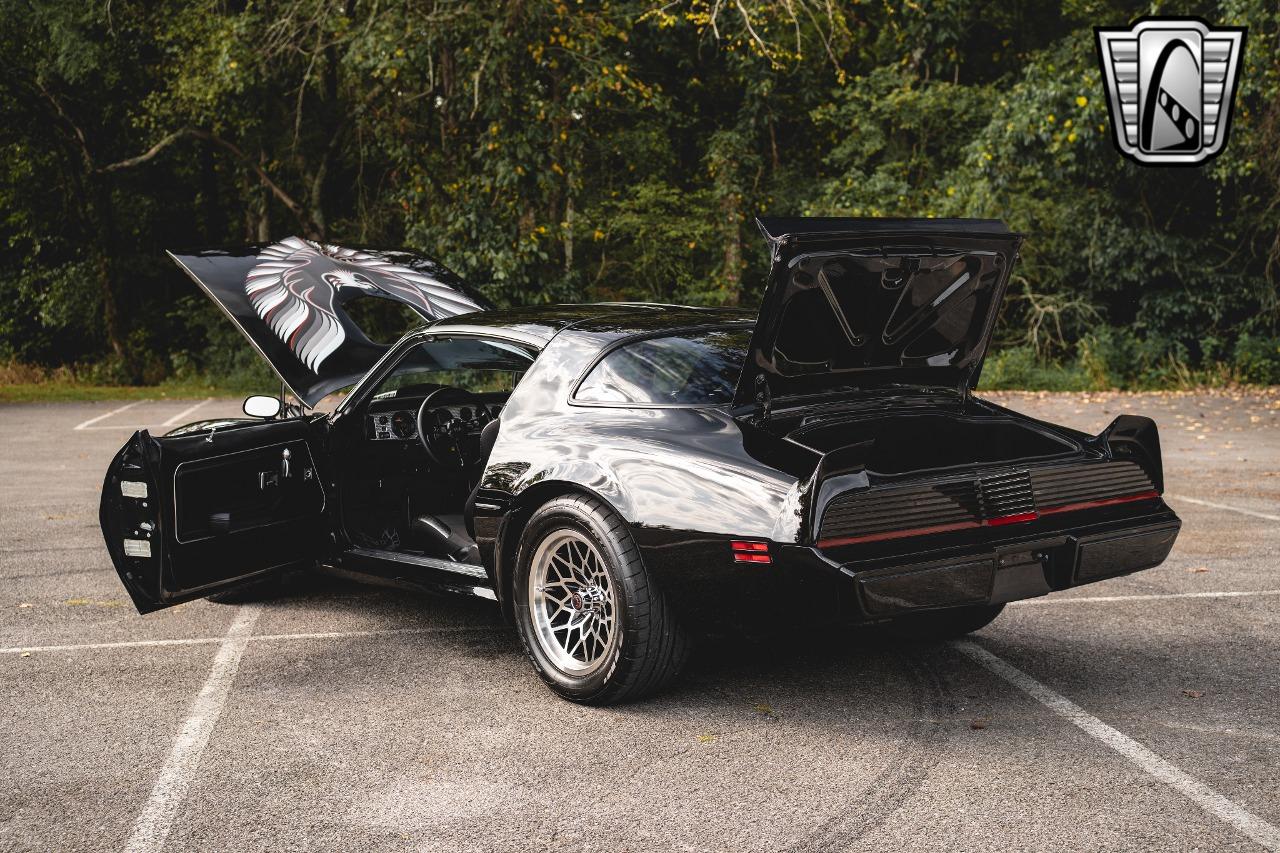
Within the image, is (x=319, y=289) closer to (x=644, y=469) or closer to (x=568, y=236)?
(x=644, y=469)

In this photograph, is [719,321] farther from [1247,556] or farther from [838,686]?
[1247,556]

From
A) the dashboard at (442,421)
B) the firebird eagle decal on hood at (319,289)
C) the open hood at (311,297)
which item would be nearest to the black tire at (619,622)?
the dashboard at (442,421)

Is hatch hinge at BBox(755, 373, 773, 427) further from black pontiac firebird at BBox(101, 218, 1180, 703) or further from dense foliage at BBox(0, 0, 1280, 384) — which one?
dense foliage at BBox(0, 0, 1280, 384)

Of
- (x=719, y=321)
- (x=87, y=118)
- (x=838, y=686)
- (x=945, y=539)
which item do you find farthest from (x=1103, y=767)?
(x=87, y=118)

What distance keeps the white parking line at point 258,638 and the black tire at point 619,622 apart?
1.15 meters

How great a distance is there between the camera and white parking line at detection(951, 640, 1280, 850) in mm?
3436

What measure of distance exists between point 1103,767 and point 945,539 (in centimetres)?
83

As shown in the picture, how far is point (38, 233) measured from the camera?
2814cm

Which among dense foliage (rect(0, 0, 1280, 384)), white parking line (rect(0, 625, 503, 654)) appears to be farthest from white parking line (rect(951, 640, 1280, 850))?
dense foliage (rect(0, 0, 1280, 384))

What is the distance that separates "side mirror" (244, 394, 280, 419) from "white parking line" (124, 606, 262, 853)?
1.00 meters

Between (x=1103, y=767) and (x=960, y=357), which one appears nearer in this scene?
(x=1103, y=767)

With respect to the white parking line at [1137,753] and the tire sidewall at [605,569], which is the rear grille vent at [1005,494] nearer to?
the white parking line at [1137,753]

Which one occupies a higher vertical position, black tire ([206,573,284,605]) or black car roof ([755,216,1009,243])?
black car roof ([755,216,1009,243])

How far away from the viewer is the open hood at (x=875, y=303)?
15.0ft
